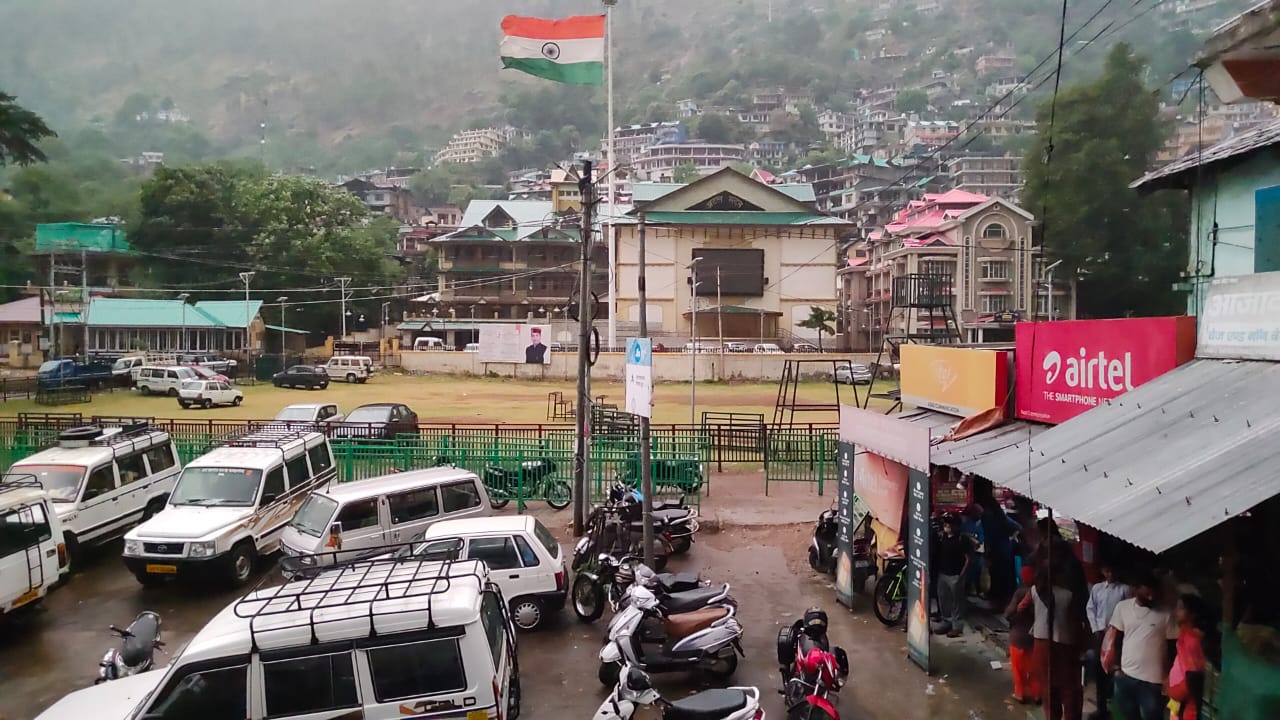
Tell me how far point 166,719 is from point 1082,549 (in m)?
8.00

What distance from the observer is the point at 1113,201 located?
42562 millimetres

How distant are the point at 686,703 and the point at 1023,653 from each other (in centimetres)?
337

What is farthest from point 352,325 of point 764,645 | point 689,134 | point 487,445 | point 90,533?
point 689,134

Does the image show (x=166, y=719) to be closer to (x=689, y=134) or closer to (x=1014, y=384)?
(x=1014, y=384)

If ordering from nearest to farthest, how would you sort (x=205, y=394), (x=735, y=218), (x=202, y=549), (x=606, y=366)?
(x=202, y=549) → (x=205, y=394) → (x=606, y=366) → (x=735, y=218)

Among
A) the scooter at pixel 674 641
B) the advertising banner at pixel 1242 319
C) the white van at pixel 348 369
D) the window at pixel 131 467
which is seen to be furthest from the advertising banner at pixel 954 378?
the white van at pixel 348 369

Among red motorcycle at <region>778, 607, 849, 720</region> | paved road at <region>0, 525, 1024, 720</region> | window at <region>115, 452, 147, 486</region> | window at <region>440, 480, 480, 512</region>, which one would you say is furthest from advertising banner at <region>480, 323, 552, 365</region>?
red motorcycle at <region>778, 607, 849, 720</region>

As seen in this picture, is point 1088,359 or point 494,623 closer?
point 494,623

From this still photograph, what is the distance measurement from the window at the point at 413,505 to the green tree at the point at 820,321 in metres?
47.1

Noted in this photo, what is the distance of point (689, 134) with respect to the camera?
543 feet

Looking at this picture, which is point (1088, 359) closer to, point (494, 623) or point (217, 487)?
point (494, 623)

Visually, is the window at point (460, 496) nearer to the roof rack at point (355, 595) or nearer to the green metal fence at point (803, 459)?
the roof rack at point (355, 595)

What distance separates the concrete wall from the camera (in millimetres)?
45094

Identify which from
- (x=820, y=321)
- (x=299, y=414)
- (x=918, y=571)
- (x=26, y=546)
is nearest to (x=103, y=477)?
(x=26, y=546)
